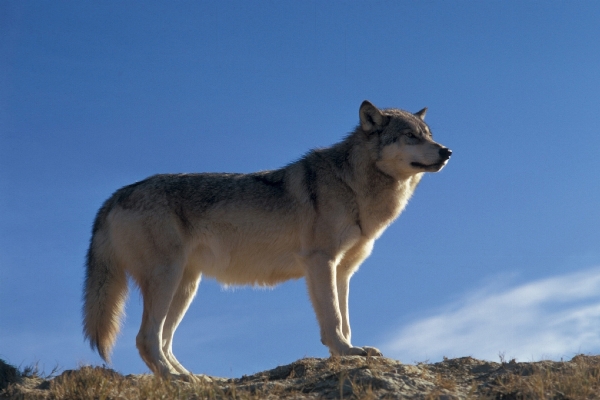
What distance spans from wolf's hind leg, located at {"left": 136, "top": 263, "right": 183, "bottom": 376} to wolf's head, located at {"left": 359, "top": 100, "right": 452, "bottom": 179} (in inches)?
118

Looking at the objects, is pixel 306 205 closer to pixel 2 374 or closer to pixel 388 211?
pixel 388 211

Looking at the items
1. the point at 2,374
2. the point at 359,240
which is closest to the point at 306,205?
the point at 359,240

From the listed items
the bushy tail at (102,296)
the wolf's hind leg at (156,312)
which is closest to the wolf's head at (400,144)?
the wolf's hind leg at (156,312)

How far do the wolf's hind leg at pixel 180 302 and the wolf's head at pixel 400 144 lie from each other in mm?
2860

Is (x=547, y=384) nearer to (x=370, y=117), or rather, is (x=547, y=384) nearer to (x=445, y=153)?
(x=445, y=153)

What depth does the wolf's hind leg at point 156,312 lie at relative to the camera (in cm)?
741

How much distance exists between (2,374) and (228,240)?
123 inches

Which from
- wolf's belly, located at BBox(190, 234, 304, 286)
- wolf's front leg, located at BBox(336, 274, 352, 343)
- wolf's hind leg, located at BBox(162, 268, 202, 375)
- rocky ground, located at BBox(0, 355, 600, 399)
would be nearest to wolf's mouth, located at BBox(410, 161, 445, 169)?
wolf's front leg, located at BBox(336, 274, 352, 343)

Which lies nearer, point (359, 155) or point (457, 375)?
point (457, 375)

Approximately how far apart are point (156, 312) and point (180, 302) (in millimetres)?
891

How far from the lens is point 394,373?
21.0ft

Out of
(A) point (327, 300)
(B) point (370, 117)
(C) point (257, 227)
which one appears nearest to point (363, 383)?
(A) point (327, 300)

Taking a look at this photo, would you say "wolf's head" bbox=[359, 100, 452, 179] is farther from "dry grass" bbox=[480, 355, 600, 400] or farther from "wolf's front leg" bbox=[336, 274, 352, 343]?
"dry grass" bbox=[480, 355, 600, 400]

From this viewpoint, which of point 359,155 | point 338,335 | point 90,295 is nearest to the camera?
point 338,335
